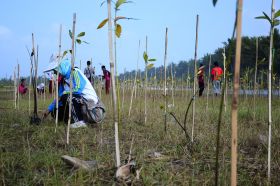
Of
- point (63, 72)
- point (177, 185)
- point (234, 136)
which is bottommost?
point (177, 185)

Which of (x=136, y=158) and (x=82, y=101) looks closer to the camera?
(x=136, y=158)

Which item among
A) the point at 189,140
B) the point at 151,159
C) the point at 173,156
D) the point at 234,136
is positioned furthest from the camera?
the point at 189,140

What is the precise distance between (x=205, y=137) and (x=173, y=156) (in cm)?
77

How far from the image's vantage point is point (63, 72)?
13.2 feet

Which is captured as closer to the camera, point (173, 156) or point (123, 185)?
point (123, 185)

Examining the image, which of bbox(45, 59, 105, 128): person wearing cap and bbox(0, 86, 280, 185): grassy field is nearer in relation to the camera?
bbox(0, 86, 280, 185): grassy field

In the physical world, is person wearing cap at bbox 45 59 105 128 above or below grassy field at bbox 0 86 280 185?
above

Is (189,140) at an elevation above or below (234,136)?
below

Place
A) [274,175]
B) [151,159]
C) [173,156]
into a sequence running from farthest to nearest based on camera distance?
[173,156] < [151,159] < [274,175]

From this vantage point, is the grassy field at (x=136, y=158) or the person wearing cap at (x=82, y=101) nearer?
the grassy field at (x=136, y=158)

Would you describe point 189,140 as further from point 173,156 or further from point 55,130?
point 55,130

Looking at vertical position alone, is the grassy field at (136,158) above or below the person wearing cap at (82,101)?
below

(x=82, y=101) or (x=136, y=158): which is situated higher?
(x=82, y=101)

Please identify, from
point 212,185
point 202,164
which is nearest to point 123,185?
point 212,185
